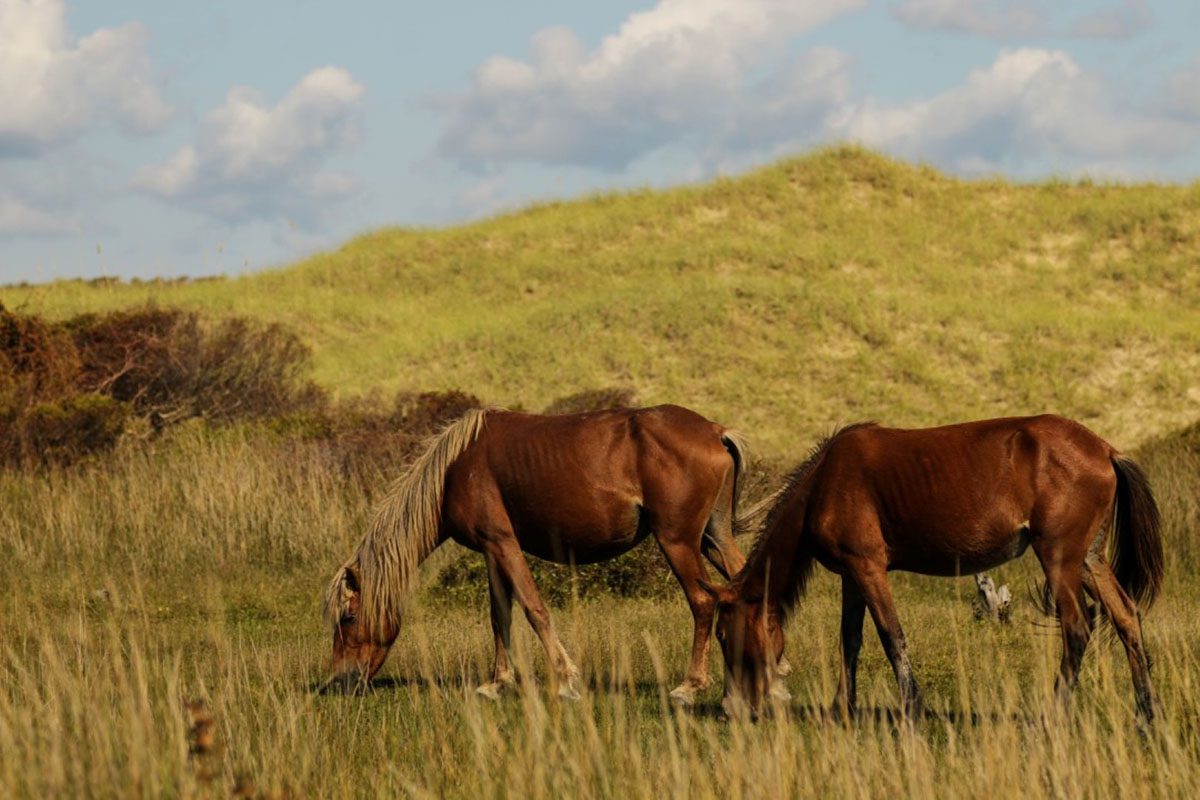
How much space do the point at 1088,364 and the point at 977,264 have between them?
23.1ft

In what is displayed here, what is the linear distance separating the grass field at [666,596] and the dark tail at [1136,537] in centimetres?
39

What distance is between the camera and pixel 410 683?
6.77 m

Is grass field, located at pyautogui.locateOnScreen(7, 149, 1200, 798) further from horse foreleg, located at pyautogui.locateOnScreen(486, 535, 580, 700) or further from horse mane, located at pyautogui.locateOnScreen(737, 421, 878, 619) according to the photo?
horse mane, located at pyautogui.locateOnScreen(737, 421, 878, 619)

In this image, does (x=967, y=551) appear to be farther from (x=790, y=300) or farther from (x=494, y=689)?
(x=790, y=300)

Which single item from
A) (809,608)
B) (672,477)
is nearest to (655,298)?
(809,608)

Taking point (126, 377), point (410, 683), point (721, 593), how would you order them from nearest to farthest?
1. point (410, 683)
2. point (721, 593)
3. point (126, 377)

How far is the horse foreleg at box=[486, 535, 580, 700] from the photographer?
818 cm

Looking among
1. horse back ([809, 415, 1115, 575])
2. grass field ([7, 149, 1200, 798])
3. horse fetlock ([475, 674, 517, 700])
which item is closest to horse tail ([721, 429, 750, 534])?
grass field ([7, 149, 1200, 798])

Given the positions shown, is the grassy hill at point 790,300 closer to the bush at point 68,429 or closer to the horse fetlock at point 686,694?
the bush at point 68,429

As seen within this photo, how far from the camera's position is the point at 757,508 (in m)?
8.50

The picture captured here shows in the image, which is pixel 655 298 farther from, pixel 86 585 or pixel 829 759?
pixel 829 759

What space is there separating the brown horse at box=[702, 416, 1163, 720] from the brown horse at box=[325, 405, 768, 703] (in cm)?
A: 78

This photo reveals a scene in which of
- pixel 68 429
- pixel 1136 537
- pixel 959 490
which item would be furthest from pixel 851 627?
pixel 68 429

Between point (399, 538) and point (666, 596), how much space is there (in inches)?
191
